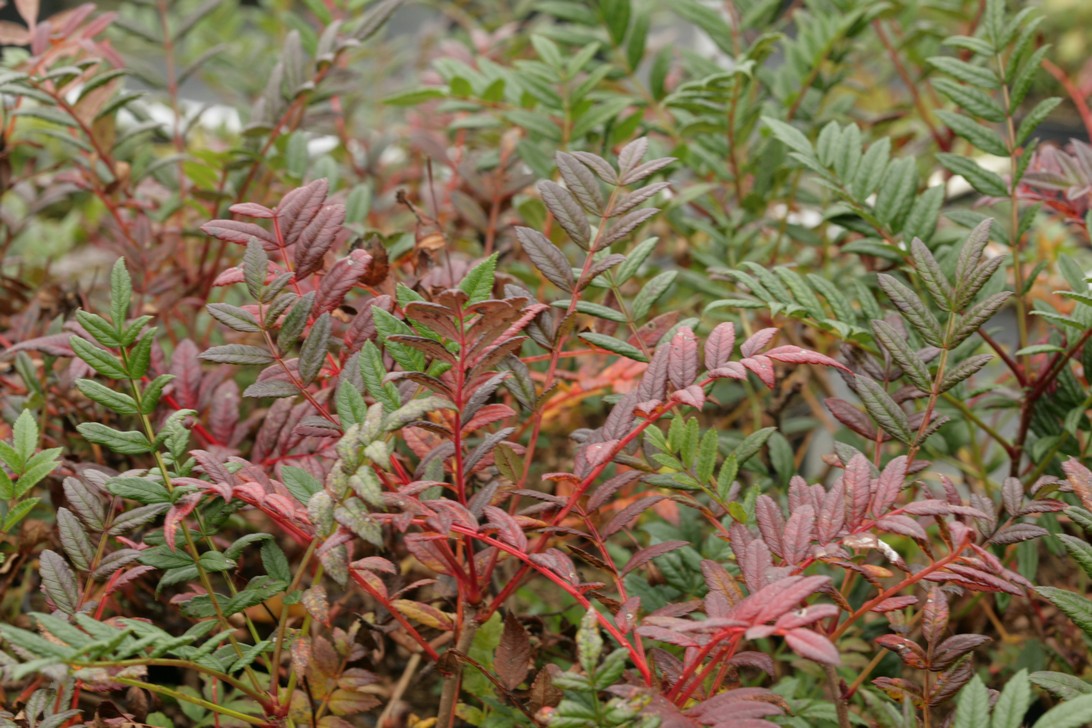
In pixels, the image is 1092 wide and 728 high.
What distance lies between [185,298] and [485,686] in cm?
61

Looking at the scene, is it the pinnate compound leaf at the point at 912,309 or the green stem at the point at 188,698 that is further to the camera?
the pinnate compound leaf at the point at 912,309

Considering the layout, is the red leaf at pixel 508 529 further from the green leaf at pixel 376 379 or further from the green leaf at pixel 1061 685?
the green leaf at pixel 1061 685

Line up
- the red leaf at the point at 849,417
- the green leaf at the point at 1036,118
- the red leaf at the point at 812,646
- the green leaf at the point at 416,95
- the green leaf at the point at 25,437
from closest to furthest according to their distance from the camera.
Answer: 1. the red leaf at the point at 812,646
2. the green leaf at the point at 25,437
3. the red leaf at the point at 849,417
4. the green leaf at the point at 1036,118
5. the green leaf at the point at 416,95

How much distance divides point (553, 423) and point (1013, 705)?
Result: 0.65 m

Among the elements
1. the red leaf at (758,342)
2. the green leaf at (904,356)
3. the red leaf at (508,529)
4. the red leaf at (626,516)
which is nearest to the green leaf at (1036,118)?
the green leaf at (904,356)

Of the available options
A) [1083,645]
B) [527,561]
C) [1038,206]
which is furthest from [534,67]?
[1083,645]

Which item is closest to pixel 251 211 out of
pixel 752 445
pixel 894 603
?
pixel 752 445

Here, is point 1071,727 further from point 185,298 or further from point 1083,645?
point 185,298

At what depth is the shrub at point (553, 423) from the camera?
0.69 m

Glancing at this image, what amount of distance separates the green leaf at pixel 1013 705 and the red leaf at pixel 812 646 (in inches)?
6.4

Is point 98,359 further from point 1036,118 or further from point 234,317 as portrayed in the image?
point 1036,118

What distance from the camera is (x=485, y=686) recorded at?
856mm

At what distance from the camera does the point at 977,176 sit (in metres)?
1.02

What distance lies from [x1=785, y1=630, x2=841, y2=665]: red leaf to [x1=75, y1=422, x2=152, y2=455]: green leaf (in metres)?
0.47
